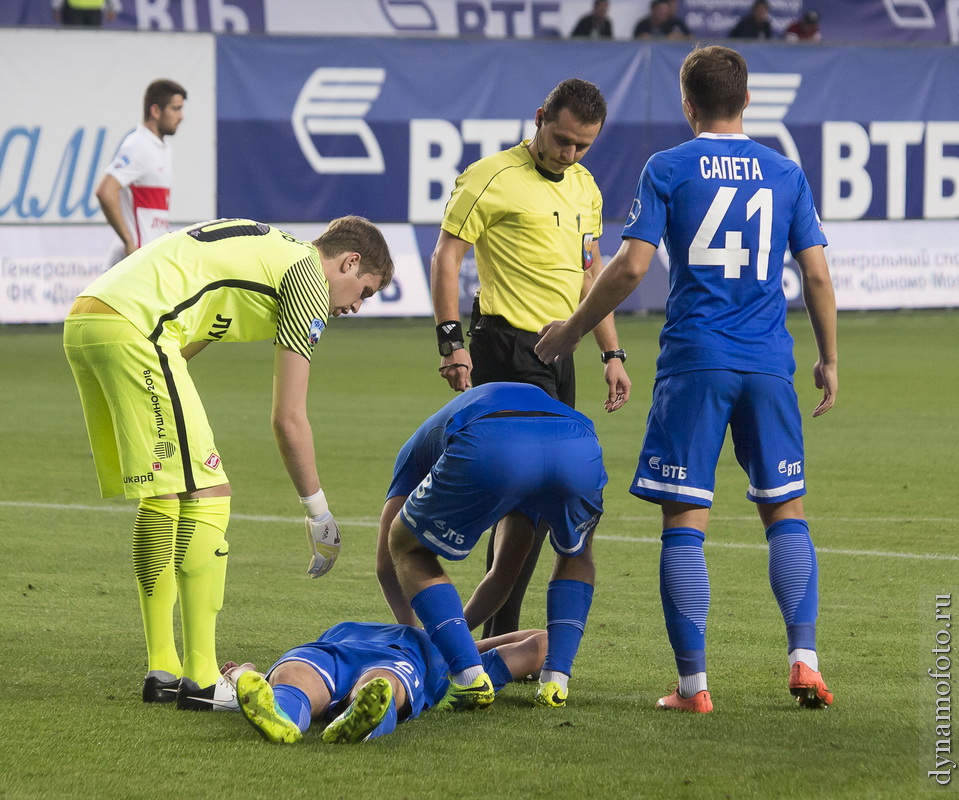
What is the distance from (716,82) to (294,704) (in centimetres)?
222

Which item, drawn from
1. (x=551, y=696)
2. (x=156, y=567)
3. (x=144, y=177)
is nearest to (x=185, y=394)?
(x=156, y=567)

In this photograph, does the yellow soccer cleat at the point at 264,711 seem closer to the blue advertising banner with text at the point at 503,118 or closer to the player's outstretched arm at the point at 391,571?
the player's outstretched arm at the point at 391,571

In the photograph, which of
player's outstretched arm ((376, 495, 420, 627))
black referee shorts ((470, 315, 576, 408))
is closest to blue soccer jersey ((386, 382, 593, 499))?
player's outstretched arm ((376, 495, 420, 627))

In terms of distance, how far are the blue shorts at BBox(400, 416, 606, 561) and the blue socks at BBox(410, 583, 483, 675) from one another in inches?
5.1

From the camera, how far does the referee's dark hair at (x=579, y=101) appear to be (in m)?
5.45

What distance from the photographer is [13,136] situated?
1752 cm

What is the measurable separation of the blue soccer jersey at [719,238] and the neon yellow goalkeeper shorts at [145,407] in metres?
1.43

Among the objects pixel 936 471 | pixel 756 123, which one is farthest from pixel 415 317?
pixel 936 471

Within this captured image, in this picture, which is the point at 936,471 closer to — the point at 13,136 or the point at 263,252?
the point at 263,252

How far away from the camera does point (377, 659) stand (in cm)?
449

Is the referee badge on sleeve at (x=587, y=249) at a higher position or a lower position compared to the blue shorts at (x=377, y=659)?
higher

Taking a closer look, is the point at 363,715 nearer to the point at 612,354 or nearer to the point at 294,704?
the point at 294,704

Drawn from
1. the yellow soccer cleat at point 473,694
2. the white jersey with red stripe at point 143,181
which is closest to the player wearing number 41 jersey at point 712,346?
the yellow soccer cleat at point 473,694

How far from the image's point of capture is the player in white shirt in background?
11516 millimetres
